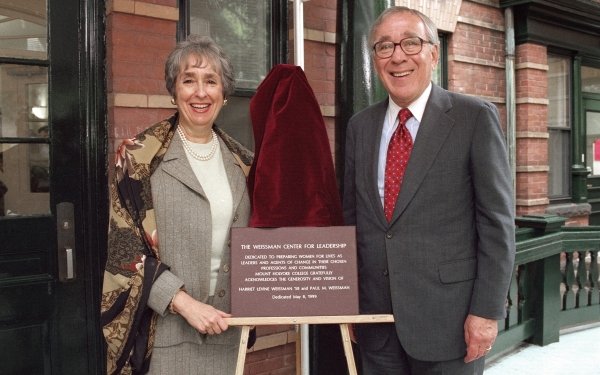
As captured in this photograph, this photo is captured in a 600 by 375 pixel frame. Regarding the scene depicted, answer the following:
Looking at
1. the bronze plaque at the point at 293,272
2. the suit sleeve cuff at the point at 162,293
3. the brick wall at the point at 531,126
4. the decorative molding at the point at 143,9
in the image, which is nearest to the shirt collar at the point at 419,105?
the bronze plaque at the point at 293,272

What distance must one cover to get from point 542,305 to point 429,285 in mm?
3222

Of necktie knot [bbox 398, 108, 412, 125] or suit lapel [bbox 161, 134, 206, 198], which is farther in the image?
necktie knot [bbox 398, 108, 412, 125]

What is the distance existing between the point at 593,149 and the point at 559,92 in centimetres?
136

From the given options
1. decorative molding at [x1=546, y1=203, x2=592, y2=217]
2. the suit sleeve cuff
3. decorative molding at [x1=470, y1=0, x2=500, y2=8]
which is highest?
decorative molding at [x1=470, y1=0, x2=500, y2=8]

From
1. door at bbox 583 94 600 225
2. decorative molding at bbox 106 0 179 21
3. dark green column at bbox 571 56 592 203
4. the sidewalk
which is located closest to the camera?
decorative molding at bbox 106 0 179 21

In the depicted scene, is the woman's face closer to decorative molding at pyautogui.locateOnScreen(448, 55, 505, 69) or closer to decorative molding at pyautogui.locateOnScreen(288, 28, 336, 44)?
decorative molding at pyautogui.locateOnScreen(288, 28, 336, 44)

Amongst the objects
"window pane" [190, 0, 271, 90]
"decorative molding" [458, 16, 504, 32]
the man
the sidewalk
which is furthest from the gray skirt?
"decorative molding" [458, 16, 504, 32]

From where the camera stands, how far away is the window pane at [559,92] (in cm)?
857

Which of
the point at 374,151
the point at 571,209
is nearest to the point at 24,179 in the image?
the point at 374,151

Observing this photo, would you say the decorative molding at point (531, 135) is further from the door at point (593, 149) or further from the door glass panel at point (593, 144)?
the door glass panel at point (593, 144)

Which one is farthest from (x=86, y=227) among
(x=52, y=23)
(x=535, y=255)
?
(x=535, y=255)

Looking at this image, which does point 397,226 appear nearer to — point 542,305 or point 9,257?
point 9,257

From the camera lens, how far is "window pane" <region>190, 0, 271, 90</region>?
3.45m

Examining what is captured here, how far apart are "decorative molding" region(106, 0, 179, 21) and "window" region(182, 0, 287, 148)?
0.82 ft
